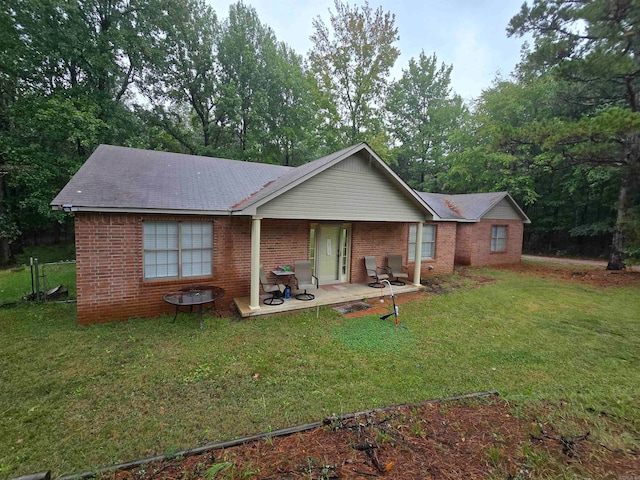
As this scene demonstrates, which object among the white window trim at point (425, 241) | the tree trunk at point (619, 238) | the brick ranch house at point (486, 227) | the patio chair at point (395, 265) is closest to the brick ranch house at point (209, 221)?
the patio chair at point (395, 265)

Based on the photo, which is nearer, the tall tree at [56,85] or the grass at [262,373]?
the grass at [262,373]

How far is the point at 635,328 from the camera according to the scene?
6496 mm

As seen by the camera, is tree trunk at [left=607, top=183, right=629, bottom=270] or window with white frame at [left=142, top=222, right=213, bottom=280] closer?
window with white frame at [left=142, top=222, right=213, bottom=280]

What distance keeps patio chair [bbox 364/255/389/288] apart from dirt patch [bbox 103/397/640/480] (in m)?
6.23

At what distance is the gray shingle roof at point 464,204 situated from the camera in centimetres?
1352

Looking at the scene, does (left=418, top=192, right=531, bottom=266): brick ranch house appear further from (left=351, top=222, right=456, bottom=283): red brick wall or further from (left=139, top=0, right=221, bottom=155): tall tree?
(left=139, top=0, right=221, bottom=155): tall tree

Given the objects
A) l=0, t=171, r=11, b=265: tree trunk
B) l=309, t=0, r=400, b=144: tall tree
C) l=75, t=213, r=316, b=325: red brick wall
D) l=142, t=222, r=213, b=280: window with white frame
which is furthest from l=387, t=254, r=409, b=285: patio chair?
l=0, t=171, r=11, b=265: tree trunk

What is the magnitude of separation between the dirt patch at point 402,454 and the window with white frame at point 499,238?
1442 cm

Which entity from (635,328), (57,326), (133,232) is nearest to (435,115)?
(635,328)

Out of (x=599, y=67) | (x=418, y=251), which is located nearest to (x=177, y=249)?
(x=418, y=251)

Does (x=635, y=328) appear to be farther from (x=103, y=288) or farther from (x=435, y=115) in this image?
(x=435, y=115)

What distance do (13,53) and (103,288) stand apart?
50.9 feet

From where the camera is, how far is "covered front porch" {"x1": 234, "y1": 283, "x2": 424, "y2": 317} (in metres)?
7.01

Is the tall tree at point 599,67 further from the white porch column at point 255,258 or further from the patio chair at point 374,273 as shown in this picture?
the white porch column at point 255,258
